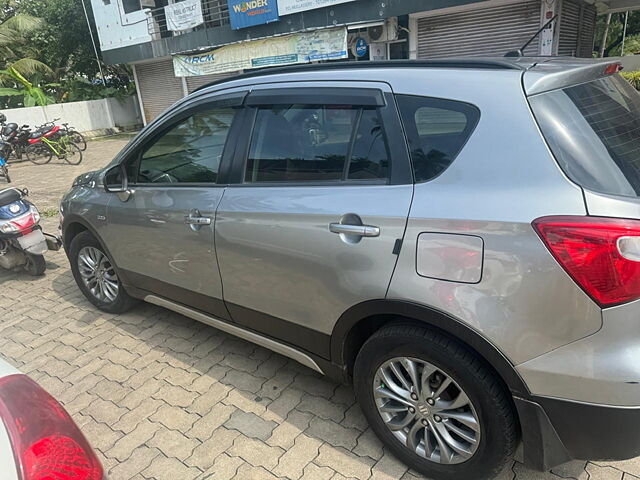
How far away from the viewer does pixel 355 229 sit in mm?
1997

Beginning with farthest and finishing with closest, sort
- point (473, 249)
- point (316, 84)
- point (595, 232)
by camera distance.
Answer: point (316, 84) → point (473, 249) → point (595, 232)

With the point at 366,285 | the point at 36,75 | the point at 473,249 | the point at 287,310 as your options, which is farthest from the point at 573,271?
the point at 36,75

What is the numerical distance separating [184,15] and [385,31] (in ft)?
27.2

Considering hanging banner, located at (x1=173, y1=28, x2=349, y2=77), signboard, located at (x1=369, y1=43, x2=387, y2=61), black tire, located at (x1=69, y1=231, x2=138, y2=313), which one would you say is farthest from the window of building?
black tire, located at (x1=69, y1=231, x2=138, y2=313)

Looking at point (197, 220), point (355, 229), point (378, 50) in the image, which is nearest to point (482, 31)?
point (378, 50)

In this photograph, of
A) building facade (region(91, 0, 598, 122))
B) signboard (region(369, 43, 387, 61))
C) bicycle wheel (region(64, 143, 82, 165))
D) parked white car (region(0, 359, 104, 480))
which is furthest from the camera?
bicycle wheel (region(64, 143, 82, 165))

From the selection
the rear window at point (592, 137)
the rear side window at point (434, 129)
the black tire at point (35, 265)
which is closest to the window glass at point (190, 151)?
the rear side window at point (434, 129)

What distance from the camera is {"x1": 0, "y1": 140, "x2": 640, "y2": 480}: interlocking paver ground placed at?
2301mm

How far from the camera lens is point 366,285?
2.00 metres

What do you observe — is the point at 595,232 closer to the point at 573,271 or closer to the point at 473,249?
the point at 573,271

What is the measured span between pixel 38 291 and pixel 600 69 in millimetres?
5051

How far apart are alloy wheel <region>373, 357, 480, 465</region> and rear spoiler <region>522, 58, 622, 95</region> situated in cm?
118

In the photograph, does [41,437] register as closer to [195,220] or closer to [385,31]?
[195,220]

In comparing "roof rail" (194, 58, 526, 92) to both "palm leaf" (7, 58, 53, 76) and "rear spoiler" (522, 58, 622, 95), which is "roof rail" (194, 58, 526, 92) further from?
"palm leaf" (7, 58, 53, 76)
